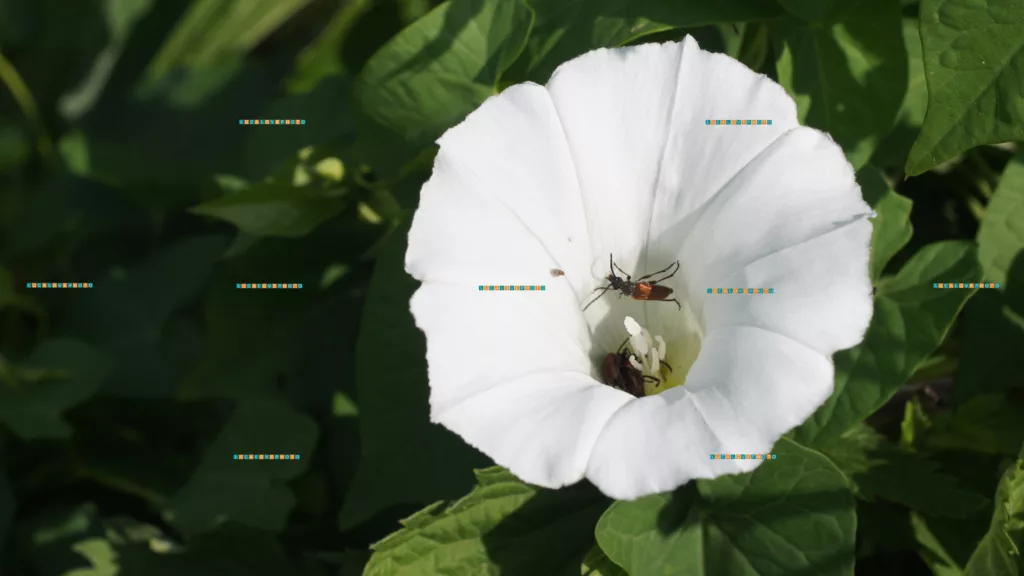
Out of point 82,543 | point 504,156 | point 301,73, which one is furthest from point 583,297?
point 82,543

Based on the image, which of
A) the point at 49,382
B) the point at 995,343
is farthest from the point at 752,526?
the point at 49,382

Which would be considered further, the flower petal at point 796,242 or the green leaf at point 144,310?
the green leaf at point 144,310

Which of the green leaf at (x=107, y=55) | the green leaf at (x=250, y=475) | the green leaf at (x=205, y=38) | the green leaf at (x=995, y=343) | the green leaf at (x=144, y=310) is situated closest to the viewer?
the green leaf at (x=995, y=343)

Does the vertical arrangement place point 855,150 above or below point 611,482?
above

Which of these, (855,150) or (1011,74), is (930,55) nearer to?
(1011,74)

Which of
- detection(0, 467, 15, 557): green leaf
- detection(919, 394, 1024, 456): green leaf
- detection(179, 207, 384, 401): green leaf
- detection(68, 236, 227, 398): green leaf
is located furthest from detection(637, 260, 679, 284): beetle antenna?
detection(0, 467, 15, 557): green leaf

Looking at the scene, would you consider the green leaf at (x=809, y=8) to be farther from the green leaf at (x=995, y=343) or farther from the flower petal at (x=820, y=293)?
the green leaf at (x=995, y=343)

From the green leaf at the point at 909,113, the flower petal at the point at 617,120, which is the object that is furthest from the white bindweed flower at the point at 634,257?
the green leaf at the point at 909,113
